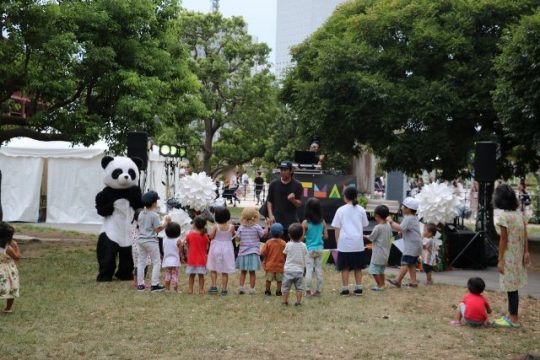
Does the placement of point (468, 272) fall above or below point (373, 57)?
below

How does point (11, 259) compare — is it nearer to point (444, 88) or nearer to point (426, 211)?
point (426, 211)

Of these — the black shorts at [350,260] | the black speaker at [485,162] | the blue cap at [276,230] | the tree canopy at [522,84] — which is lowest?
the black shorts at [350,260]

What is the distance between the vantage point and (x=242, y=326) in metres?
7.61

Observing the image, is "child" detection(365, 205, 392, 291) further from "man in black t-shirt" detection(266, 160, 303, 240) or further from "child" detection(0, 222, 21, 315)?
"child" detection(0, 222, 21, 315)

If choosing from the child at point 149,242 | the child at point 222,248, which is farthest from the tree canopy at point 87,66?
the child at point 222,248

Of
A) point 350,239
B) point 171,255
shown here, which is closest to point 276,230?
point 350,239

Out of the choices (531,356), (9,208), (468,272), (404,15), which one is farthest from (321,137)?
(531,356)

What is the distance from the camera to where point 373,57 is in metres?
17.5

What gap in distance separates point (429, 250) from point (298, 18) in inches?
3100

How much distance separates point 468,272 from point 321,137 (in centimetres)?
703

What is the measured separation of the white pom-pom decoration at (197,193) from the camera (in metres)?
12.3

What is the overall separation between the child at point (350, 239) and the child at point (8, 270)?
13.7 ft

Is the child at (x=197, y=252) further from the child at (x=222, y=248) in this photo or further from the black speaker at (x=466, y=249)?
the black speaker at (x=466, y=249)

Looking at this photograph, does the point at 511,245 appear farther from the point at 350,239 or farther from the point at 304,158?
the point at 304,158
